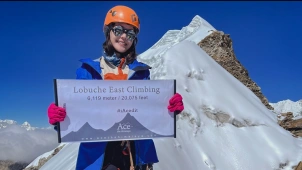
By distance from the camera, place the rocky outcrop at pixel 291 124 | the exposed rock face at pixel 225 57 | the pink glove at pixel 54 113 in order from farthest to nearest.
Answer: the exposed rock face at pixel 225 57
the rocky outcrop at pixel 291 124
the pink glove at pixel 54 113

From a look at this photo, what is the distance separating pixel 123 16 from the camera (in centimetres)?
288

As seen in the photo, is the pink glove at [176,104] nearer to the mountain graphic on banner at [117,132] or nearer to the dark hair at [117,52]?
the mountain graphic on banner at [117,132]

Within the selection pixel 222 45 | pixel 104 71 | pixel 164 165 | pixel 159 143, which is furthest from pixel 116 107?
pixel 222 45

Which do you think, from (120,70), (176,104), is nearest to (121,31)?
(120,70)

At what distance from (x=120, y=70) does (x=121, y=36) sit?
329 millimetres

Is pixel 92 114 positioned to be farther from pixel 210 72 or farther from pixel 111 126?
pixel 210 72

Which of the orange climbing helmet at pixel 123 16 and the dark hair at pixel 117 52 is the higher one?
the orange climbing helmet at pixel 123 16

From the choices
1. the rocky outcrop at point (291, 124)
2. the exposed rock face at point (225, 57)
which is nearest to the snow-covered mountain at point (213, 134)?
the rocky outcrop at point (291, 124)

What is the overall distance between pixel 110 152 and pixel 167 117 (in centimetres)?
65

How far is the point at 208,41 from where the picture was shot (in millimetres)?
16203

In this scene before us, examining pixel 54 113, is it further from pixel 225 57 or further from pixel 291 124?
pixel 225 57

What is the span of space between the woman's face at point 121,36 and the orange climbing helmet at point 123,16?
0.06 metres

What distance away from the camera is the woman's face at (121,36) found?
2906 mm

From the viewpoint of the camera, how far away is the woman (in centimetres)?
A: 284
